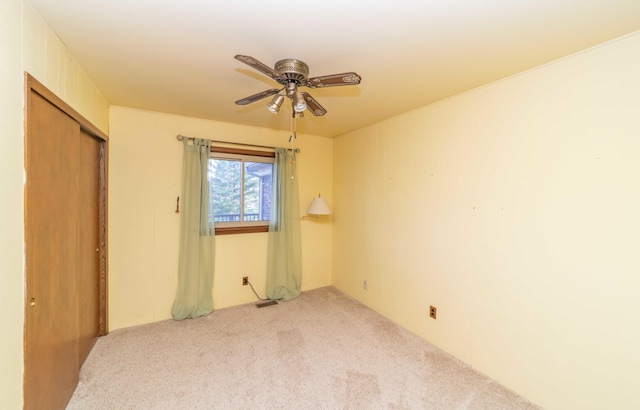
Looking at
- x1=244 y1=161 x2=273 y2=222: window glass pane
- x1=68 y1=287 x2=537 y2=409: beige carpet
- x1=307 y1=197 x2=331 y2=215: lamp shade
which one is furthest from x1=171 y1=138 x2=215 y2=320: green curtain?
x1=307 y1=197 x2=331 y2=215: lamp shade

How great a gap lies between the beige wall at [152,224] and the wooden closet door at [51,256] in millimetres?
943

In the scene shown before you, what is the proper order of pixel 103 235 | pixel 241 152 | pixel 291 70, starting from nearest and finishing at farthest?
pixel 291 70
pixel 103 235
pixel 241 152

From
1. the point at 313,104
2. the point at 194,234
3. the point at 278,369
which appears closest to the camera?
the point at 313,104

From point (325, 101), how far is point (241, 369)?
2.45 meters

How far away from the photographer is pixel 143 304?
301 centimetres

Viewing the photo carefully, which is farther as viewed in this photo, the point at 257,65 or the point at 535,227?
the point at 535,227

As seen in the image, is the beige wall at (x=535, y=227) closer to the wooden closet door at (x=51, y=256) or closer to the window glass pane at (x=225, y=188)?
the window glass pane at (x=225, y=188)

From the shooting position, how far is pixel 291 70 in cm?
175

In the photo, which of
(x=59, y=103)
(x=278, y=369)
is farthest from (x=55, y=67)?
(x=278, y=369)

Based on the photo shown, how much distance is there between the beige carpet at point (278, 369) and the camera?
6.27 feet

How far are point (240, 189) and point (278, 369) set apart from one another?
2.14 meters

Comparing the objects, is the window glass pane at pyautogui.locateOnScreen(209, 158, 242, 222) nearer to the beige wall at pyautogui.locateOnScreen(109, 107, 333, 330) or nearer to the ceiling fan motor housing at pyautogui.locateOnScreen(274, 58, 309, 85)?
the beige wall at pyautogui.locateOnScreen(109, 107, 333, 330)

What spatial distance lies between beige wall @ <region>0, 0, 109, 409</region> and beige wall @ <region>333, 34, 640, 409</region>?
9.26ft

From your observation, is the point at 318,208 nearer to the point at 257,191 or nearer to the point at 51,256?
the point at 257,191
